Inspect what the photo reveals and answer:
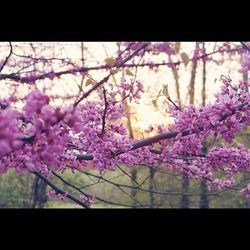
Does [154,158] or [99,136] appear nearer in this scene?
[99,136]

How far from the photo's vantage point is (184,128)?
2346mm

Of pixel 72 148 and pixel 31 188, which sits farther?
pixel 31 188

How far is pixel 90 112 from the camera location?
2.61 metres

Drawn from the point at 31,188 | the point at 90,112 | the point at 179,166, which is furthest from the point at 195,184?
the point at 90,112

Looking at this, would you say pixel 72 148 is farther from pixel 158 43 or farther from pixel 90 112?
pixel 158 43
